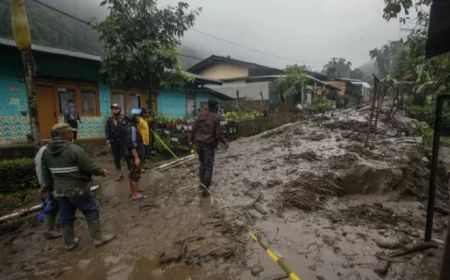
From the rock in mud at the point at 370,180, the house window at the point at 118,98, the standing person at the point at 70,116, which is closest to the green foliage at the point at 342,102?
the house window at the point at 118,98

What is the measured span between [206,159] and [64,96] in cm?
844

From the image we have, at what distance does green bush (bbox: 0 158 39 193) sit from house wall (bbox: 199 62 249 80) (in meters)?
22.1

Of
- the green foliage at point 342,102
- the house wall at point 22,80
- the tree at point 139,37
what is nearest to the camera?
the tree at point 139,37

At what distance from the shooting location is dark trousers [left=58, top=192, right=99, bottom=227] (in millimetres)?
3938

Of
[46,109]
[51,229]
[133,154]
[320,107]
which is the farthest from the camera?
[320,107]

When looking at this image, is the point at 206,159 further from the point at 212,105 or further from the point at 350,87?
the point at 350,87

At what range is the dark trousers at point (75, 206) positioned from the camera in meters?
3.94

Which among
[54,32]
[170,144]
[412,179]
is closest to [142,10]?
[170,144]

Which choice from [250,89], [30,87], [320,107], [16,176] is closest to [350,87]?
[320,107]

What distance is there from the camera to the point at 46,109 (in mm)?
11000

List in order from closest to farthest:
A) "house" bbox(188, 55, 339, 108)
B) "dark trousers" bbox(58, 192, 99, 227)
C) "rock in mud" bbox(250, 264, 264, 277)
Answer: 1. "rock in mud" bbox(250, 264, 264, 277)
2. "dark trousers" bbox(58, 192, 99, 227)
3. "house" bbox(188, 55, 339, 108)

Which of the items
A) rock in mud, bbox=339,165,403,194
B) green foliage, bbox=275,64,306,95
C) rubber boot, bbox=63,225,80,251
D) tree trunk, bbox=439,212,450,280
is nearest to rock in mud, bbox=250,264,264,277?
tree trunk, bbox=439,212,450,280

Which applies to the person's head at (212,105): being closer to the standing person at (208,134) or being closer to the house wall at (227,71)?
the standing person at (208,134)

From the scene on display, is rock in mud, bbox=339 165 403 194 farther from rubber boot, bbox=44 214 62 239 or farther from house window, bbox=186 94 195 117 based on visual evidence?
house window, bbox=186 94 195 117
